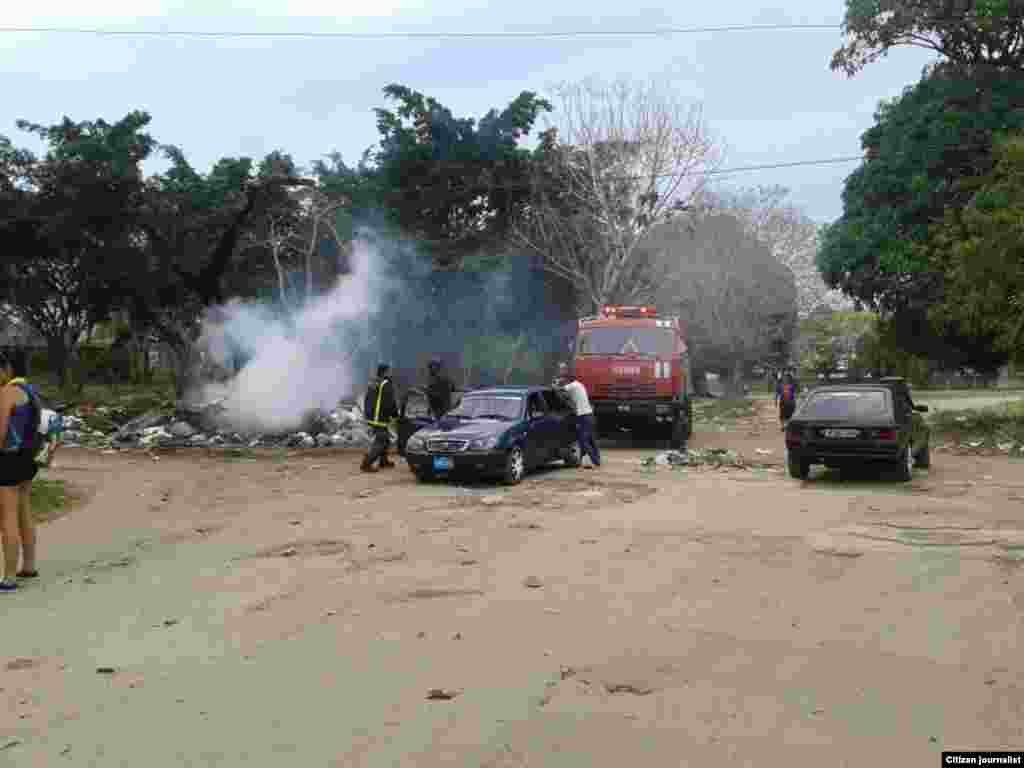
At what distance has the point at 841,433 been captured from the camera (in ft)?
45.9

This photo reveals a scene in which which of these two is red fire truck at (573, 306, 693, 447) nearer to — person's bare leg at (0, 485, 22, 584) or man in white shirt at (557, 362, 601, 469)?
man in white shirt at (557, 362, 601, 469)

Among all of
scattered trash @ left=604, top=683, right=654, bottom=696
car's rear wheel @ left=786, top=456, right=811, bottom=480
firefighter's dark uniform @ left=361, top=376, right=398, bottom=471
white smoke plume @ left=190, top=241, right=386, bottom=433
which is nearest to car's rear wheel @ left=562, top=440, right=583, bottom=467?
firefighter's dark uniform @ left=361, top=376, right=398, bottom=471

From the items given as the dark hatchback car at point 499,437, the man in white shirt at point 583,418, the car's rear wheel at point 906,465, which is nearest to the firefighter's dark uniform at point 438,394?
the dark hatchback car at point 499,437

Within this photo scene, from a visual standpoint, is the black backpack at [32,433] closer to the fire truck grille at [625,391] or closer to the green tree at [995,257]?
the fire truck grille at [625,391]

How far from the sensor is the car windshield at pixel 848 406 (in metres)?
14.1

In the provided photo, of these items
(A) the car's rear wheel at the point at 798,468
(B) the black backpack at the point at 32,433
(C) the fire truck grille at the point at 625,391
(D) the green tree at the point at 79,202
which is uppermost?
(D) the green tree at the point at 79,202

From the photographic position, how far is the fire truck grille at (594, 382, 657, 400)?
819 inches

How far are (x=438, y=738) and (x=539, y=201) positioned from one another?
29.7 metres

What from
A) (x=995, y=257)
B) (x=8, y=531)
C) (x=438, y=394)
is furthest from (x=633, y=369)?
(x=8, y=531)

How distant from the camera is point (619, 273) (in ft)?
105

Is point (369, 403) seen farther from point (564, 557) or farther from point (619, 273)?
point (619, 273)

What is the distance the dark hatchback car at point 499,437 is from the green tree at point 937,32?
43.9 ft

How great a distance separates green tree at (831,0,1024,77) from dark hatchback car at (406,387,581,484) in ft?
43.9

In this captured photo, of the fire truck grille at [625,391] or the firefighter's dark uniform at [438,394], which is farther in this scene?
the fire truck grille at [625,391]
